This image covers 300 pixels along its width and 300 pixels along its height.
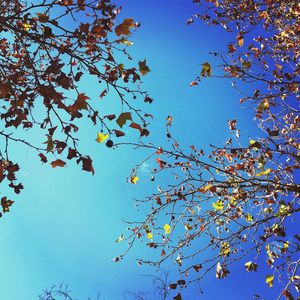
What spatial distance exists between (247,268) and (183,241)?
106 cm

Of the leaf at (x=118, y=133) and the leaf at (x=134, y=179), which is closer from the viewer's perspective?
the leaf at (x=118, y=133)

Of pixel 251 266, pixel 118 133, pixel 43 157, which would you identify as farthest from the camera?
pixel 251 266

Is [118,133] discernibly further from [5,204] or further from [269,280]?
[269,280]

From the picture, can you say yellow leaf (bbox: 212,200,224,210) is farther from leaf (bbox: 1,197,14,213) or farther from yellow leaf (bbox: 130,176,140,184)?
leaf (bbox: 1,197,14,213)

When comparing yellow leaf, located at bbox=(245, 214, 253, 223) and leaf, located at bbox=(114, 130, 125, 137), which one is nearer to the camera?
leaf, located at bbox=(114, 130, 125, 137)

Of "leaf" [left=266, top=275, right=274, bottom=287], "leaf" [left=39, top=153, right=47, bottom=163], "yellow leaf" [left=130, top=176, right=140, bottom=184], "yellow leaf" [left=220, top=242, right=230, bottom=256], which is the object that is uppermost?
"yellow leaf" [left=130, top=176, right=140, bottom=184]

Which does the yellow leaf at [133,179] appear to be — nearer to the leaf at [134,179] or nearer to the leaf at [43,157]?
the leaf at [134,179]

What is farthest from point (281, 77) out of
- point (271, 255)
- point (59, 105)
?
point (59, 105)

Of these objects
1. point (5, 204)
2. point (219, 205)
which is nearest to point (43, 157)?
point (5, 204)

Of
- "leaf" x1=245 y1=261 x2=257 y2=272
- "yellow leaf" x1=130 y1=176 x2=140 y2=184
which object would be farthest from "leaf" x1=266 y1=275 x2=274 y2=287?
"yellow leaf" x1=130 y1=176 x2=140 y2=184

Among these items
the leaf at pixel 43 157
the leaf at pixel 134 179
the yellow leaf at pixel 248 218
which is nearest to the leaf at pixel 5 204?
the leaf at pixel 43 157

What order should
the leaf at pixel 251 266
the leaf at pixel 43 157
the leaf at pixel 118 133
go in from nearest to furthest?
the leaf at pixel 118 133
the leaf at pixel 43 157
the leaf at pixel 251 266

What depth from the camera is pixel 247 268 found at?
16.4ft

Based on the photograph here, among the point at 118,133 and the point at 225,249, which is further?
the point at 225,249
